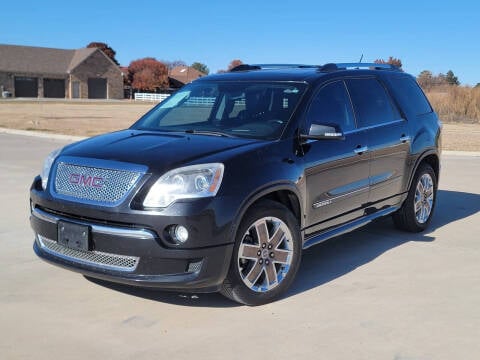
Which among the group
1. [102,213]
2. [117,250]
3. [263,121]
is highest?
[263,121]

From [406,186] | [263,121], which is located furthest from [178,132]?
[406,186]

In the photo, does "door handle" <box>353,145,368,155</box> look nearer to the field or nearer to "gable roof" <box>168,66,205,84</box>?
the field

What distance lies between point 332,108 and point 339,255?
1.55 m

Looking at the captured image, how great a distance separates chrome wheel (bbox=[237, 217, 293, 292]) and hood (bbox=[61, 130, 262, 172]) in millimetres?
664

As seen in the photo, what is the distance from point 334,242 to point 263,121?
2.04 metres

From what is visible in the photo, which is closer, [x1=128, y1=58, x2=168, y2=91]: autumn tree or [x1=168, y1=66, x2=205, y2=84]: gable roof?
[x1=128, y1=58, x2=168, y2=91]: autumn tree

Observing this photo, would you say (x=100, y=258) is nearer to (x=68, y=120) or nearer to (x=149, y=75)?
(x=68, y=120)

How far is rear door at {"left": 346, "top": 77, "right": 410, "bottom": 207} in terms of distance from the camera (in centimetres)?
580

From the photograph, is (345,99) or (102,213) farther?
(345,99)

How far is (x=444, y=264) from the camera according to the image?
5.73 meters

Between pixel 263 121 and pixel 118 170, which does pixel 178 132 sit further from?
pixel 118 170

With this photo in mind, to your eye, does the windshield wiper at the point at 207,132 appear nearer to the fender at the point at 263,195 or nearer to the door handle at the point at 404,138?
the fender at the point at 263,195

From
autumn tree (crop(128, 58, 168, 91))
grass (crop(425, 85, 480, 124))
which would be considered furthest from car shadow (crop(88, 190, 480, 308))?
autumn tree (crop(128, 58, 168, 91))

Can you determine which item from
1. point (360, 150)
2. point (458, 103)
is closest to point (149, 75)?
point (458, 103)
